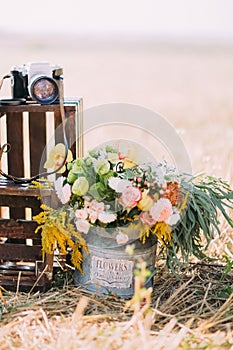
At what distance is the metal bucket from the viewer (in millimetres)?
1731

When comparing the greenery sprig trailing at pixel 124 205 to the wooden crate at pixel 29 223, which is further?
the wooden crate at pixel 29 223

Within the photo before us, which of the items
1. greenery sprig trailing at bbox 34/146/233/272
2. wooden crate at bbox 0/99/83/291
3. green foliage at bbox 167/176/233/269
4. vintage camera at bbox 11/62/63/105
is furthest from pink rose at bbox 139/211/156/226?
vintage camera at bbox 11/62/63/105

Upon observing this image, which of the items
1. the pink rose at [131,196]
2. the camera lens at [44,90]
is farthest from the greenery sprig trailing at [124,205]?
the camera lens at [44,90]

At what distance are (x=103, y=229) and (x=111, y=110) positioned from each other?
373mm

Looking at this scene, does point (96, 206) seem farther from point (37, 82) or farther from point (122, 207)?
point (37, 82)

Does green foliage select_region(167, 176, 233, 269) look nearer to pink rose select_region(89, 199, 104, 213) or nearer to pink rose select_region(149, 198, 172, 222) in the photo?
pink rose select_region(149, 198, 172, 222)

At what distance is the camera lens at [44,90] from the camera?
178 cm

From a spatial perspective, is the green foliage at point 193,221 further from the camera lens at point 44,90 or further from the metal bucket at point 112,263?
the camera lens at point 44,90

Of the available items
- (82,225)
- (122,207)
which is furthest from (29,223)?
(122,207)

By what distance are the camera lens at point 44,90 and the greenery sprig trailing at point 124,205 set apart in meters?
0.19

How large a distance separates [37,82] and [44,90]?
3 cm

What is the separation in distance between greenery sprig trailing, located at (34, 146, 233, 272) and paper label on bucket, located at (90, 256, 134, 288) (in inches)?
2.1

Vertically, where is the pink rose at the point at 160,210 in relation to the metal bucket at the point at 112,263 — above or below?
above

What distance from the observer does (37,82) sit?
178 cm
